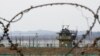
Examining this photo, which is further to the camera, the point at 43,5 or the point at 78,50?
the point at 78,50

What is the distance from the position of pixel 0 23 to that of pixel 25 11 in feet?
0.96

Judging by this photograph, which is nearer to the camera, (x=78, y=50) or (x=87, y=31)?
(x=87, y=31)

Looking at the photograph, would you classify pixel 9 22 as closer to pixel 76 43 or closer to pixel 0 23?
pixel 0 23

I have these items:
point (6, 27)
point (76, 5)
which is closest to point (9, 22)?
point (6, 27)

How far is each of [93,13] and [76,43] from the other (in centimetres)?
38

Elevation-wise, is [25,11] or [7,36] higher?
[25,11]

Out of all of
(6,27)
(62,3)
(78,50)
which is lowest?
(78,50)

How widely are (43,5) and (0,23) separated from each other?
499 mm

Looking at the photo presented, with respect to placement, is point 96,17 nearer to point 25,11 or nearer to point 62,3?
point 62,3

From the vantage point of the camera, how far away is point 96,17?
3742 mm

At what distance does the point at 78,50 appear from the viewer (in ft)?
13.4

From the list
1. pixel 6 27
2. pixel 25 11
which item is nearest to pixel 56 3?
pixel 25 11

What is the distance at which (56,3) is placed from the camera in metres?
3.70

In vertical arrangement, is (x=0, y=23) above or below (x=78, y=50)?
above
